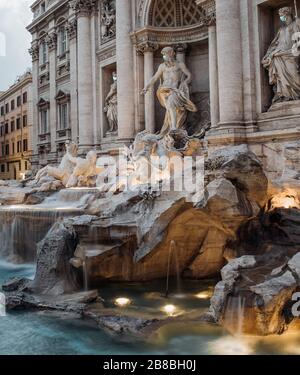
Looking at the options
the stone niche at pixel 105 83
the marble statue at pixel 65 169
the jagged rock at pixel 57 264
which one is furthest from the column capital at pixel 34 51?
the jagged rock at pixel 57 264

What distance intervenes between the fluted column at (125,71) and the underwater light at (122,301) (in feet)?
30.4

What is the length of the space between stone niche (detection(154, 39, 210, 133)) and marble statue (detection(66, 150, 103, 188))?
331 cm

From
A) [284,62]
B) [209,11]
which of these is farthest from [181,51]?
[284,62]

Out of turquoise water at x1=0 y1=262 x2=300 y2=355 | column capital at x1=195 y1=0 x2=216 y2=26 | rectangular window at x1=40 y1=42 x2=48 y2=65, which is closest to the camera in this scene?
turquoise water at x1=0 y1=262 x2=300 y2=355

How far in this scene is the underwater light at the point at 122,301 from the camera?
7465 millimetres

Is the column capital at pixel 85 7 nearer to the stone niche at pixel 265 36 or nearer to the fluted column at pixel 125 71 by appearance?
the fluted column at pixel 125 71

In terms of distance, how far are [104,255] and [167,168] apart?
11.7 feet

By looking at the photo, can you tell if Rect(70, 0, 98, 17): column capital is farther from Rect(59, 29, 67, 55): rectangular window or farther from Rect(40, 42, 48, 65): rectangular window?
Rect(40, 42, 48, 65): rectangular window

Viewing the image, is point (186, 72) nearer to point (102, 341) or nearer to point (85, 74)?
point (85, 74)

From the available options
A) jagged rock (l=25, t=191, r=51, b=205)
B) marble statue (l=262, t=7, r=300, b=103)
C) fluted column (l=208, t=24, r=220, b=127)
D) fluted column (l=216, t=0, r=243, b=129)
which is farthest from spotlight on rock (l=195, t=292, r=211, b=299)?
fluted column (l=208, t=24, r=220, b=127)

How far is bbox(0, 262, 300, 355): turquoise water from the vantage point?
5.62 metres

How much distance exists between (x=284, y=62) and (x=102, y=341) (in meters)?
8.58

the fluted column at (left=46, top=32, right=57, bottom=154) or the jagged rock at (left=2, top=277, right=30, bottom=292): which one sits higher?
the fluted column at (left=46, top=32, right=57, bottom=154)
